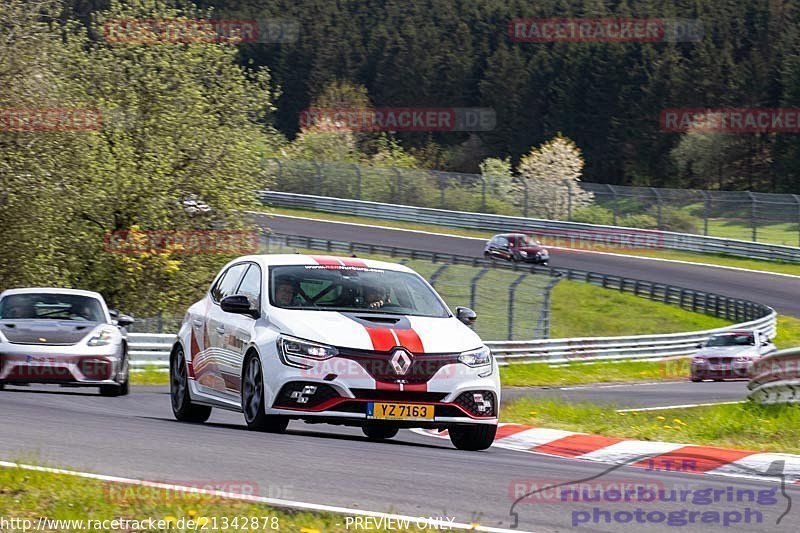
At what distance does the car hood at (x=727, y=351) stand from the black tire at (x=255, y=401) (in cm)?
2094

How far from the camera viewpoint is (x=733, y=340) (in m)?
30.5

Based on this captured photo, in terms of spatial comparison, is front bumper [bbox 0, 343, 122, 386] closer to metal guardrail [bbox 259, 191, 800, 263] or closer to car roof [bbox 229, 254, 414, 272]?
car roof [bbox 229, 254, 414, 272]

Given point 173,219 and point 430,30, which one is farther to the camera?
point 430,30

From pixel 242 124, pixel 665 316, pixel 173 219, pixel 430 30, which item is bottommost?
pixel 665 316

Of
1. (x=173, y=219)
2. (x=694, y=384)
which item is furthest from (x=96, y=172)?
(x=694, y=384)

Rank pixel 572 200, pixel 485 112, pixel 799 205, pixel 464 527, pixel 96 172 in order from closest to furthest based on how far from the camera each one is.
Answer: pixel 464 527, pixel 96 172, pixel 799 205, pixel 572 200, pixel 485 112

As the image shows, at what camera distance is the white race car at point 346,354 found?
10.2m

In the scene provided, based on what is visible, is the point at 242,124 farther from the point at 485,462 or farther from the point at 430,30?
the point at 430,30

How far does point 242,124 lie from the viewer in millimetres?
37219

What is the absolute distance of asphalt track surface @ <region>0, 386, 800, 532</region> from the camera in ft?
22.9

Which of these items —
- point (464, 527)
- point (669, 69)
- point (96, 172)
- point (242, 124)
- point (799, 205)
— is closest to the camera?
point (464, 527)

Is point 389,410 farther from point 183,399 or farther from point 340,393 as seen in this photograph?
point 183,399

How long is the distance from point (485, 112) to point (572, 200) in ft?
170

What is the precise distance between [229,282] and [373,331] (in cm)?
236
